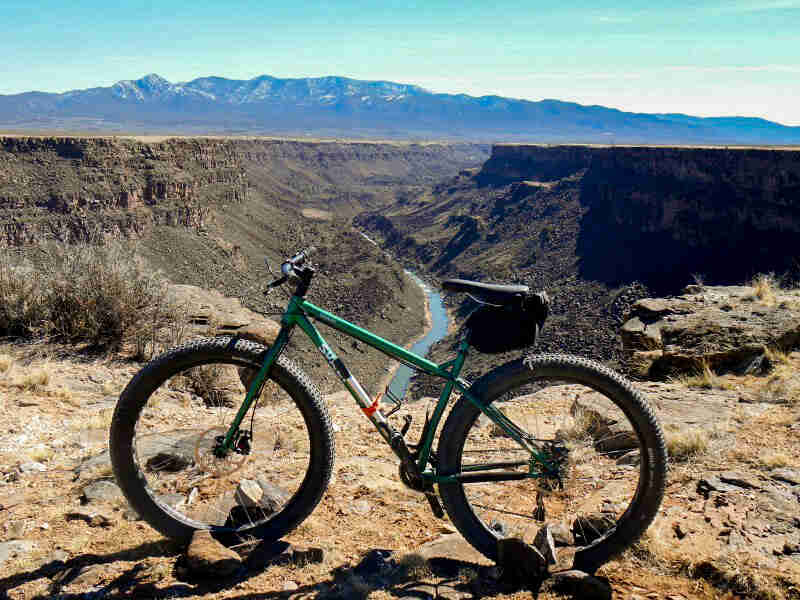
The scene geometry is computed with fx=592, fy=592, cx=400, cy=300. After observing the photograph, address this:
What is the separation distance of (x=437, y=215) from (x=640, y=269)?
49489 millimetres

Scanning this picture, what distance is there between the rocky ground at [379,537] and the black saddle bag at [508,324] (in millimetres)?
1152

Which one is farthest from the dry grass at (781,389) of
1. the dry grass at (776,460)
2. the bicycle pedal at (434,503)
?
the bicycle pedal at (434,503)

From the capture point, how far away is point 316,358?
27047 millimetres

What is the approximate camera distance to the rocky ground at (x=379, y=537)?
115 inches

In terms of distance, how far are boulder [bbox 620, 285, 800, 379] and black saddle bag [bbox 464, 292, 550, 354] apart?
4.57 meters

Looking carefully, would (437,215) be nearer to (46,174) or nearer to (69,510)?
(46,174)

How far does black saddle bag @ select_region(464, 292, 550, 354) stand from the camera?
309 cm

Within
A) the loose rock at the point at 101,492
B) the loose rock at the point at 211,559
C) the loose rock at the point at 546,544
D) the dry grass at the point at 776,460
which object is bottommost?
the loose rock at the point at 101,492

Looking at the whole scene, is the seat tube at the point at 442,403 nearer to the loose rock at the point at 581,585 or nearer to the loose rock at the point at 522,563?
the loose rock at the point at 522,563

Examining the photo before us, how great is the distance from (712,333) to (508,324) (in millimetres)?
5243

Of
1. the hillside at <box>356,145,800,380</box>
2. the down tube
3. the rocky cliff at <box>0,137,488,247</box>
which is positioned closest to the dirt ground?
the down tube

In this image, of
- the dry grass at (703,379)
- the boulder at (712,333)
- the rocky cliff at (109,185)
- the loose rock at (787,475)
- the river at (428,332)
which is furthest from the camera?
the rocky cliff at (109,185)

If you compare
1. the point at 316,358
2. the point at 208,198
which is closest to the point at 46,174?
the point at 208,198

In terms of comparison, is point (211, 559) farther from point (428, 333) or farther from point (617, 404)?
point (428, 333)
